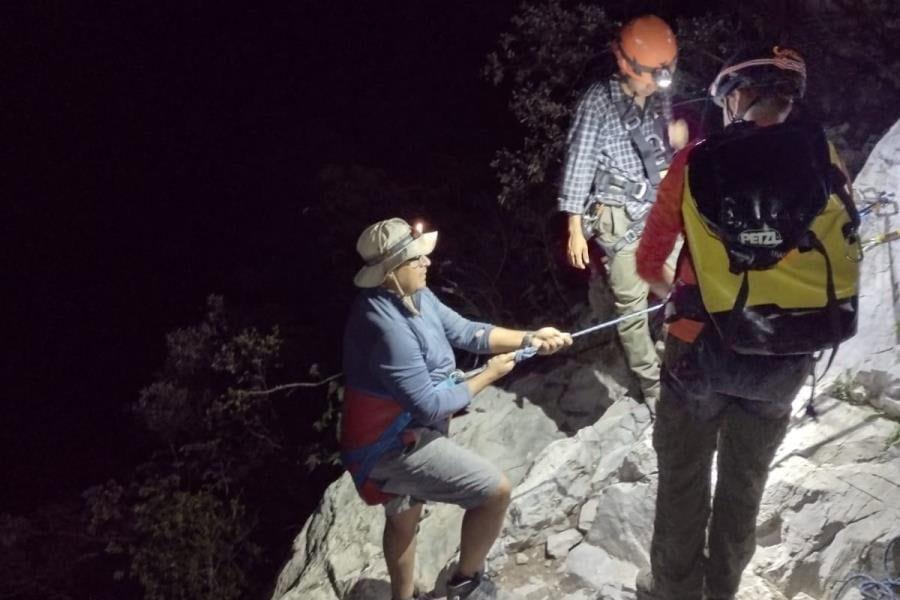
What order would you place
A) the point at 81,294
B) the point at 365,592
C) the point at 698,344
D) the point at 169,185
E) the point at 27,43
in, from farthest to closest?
the point at 81,294
the point at 169,185
the point at 27,43
the point at 365,592
the point at 698,344

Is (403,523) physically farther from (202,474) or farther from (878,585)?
(202,474)

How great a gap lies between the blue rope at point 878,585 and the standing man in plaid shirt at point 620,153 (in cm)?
203

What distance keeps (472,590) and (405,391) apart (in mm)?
1238

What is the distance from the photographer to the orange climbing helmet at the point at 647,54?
480 cm

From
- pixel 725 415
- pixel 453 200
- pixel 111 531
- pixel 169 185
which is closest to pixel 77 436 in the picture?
pixel 169 185

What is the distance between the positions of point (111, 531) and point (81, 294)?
10092mm

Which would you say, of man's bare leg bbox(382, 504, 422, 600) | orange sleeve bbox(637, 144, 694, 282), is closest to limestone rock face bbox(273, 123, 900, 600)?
man's bare leg bbox(382, 504, 422, 600)

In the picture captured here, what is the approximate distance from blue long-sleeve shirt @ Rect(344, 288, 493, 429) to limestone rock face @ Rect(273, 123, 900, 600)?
1300 millimetres

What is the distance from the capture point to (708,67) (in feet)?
23.2

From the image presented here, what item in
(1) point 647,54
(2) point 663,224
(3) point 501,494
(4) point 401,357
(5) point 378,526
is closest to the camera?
(2) point 663,224

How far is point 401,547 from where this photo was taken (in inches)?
158

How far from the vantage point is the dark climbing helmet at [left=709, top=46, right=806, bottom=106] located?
2.75m

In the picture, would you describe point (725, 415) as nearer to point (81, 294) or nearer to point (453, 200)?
point (453, 200)

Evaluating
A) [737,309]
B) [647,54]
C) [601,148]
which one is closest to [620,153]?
[601,148]
